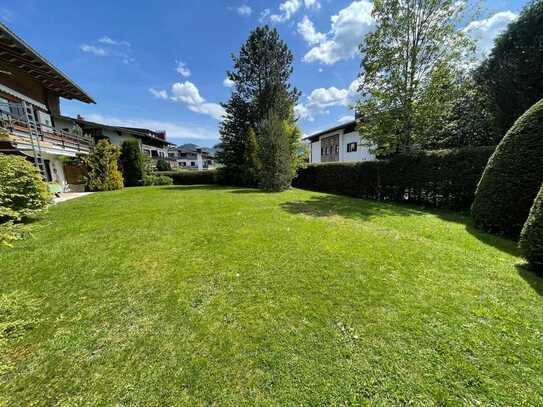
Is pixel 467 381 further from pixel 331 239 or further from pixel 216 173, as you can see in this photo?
pixel 216 173

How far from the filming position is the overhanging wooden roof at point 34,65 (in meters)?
9.44

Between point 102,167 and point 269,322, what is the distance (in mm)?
18316

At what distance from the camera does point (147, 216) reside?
23.9 feet

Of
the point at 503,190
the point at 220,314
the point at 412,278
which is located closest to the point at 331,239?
the point at 412,278

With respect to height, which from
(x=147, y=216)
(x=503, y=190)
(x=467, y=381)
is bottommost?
(x=467, y=381)

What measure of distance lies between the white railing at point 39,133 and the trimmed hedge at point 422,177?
16.4 m

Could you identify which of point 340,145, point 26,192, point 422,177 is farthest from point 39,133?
point 340,145

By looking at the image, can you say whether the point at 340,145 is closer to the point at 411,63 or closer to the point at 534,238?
the point at 411,63

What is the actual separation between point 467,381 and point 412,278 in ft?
5.74

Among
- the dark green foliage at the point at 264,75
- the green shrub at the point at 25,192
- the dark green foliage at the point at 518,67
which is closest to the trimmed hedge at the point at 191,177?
the dark green foliage at the point at 264,75

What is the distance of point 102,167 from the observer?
51.3 ft

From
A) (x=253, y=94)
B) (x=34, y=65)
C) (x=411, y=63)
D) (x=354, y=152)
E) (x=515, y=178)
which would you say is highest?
(x=253, y=94)

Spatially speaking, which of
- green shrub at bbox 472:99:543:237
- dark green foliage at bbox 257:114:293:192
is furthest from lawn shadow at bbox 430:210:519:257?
dark green foliage at bbox 257:114:293:192

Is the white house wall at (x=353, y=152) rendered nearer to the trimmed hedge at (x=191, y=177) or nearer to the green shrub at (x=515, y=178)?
the trimmed hedge at (x=191, y=177)
